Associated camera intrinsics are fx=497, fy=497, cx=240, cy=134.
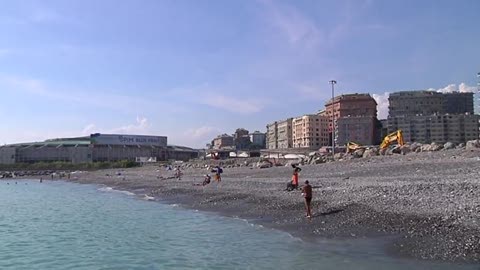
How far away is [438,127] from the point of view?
178000mm

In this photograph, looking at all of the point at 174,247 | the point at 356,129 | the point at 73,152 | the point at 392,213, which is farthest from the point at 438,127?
the point at 174,247

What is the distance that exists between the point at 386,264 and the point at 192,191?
102 feet

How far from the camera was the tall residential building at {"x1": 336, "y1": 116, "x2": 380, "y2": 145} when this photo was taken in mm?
177875

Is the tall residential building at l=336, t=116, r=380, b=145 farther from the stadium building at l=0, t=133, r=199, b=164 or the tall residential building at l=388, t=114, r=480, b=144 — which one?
the stadium building at l=0, t=133, r=199, b=164

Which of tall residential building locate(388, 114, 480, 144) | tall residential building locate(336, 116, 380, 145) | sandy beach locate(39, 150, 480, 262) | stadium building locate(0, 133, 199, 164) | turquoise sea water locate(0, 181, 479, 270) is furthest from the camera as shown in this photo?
stadium building locate(0, 133, 199, 164)

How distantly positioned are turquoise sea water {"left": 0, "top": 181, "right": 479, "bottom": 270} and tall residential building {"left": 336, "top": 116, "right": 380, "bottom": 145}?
15431 centimetres

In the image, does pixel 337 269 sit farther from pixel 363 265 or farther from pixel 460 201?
pixel 460 201

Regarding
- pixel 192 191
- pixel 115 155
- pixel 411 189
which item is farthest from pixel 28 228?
pixel 115 155

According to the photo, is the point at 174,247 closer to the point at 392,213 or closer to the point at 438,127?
the point at 392,213

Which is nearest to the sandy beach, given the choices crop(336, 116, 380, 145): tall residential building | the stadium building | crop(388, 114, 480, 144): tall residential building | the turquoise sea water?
the turquoise sea water

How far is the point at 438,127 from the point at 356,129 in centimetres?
2903

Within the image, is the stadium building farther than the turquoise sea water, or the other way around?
the stadium building

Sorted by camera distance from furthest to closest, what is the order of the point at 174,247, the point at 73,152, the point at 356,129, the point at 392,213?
1. the point at 73,152
2. the point at 356,129
3. the point at 174,247
4. the point at 392,213

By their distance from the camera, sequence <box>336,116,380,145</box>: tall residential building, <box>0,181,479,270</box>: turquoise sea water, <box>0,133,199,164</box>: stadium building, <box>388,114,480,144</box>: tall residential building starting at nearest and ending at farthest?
<box>0,181,479,270</box>: turquoise sea water → <box>388,114,480,144</box>: tall residential building → <box>336,116,380,145</box>: tall residential building → <box>0,133,199,164</box>: stadium building
